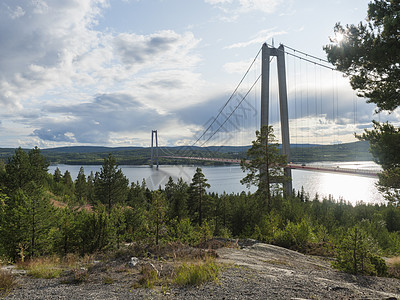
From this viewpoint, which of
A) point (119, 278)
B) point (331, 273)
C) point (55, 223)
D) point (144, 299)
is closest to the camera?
point (144, 299)

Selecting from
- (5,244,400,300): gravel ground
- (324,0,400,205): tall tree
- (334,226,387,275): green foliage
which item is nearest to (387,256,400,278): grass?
(334,226,387,275): green foliage

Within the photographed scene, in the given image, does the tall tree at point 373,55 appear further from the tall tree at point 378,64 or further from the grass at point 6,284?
the grass at point 6,284

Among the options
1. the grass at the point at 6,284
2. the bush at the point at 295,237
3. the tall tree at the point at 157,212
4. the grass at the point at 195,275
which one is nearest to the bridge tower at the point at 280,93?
the bush at the point at 295,237

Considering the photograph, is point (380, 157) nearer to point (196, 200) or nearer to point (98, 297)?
point (98, 297)

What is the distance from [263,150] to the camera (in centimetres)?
2039

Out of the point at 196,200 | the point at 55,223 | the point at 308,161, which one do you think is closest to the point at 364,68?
the point at 55,223

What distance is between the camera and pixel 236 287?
6.09 metres

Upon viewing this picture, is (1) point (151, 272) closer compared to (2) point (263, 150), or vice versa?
(1) point (151, 272)

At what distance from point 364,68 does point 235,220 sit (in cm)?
2199

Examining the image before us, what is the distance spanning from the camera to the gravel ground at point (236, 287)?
5.78 metres

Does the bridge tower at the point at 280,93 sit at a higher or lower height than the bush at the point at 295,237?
higher

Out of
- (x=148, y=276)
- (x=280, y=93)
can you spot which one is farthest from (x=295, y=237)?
(x=280, y=93)

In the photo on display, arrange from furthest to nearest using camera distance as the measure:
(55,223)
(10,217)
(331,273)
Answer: (55,223)
(10,217)
(331,273)

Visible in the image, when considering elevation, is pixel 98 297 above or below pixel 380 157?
below
